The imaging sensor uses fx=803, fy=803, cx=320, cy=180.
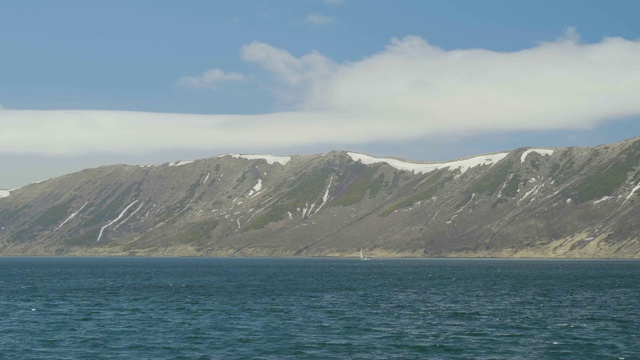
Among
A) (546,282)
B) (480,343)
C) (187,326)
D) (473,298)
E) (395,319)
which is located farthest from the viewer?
(546,282)

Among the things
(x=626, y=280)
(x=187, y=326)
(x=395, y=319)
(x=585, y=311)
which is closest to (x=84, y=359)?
(x=187, y=326)

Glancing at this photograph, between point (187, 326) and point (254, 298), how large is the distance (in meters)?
37.7

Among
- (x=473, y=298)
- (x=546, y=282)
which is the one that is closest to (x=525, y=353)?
(x=473, y=298)

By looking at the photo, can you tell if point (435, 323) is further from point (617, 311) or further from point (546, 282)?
point (546, 282)

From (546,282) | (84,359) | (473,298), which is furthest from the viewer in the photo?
(546,282)

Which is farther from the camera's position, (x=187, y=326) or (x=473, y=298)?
(x=473, y=298)

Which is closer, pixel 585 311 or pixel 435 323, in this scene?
pixel 435 323

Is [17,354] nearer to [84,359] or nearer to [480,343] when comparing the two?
[84,359]

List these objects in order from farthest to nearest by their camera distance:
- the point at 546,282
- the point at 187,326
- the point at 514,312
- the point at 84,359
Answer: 1. the point at 546,282
2. the point at 514,312
3. the point at 187,326
4. the point at 84,359

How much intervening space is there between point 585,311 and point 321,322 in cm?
3418

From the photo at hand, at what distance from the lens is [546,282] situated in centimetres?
16138

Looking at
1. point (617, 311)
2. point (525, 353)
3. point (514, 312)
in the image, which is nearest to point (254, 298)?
point (514, 312)

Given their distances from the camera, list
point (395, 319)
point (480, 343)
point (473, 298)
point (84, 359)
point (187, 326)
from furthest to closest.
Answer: point (473, 298) → point (395, 319) → point (187, 326) → point (480, 343) → point (84, 359)

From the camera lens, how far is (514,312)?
96.9m
